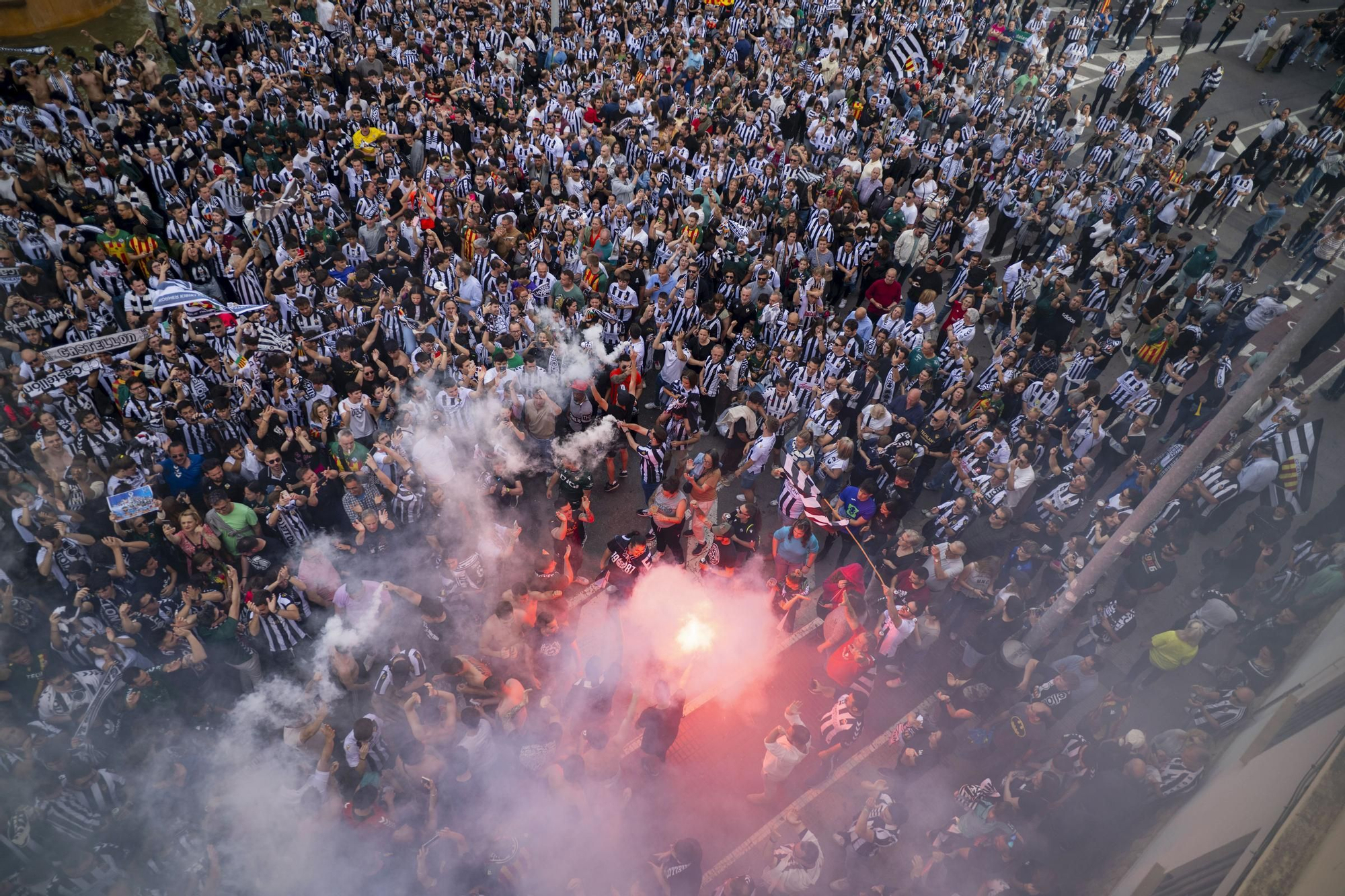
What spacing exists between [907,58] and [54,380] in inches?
676

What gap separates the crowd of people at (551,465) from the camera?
21.4 ft

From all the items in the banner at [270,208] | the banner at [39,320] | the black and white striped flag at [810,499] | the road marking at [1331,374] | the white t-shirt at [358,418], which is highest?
the banner at [270,208]

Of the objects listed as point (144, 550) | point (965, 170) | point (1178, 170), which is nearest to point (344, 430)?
point (144, 550)

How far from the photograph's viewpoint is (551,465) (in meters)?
9.81

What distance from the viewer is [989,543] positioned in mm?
8867

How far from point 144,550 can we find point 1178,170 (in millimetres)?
17885

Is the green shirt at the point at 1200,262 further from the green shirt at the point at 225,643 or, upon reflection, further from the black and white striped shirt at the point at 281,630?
the green shirt at the point at 225,643

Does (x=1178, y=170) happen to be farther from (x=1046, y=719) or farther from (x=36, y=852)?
(x=36, y=852)

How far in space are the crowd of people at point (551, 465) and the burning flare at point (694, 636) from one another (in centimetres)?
61

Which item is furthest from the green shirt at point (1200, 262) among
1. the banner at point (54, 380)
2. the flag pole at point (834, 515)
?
the banner at point (54, 380)

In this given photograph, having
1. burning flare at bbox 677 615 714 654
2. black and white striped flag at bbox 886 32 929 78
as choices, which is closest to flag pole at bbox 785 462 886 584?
burning flare at bbox 677 615 714 654

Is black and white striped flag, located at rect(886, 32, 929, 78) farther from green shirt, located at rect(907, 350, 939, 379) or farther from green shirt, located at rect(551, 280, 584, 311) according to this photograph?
green shirt, located at rect(551, 280, 584, 311)

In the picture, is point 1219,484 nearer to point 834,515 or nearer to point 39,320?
point 834,515

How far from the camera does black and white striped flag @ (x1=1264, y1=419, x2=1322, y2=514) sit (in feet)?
30.8
